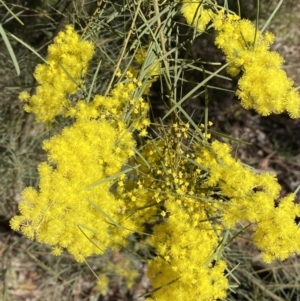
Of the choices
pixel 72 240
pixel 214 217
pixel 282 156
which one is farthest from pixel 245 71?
pixel 282 156

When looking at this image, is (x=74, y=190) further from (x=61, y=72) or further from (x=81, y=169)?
(x=61, y=72)

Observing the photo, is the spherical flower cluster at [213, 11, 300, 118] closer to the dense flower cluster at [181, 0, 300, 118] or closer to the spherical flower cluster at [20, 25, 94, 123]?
the dense flower cluster at [181, 0, 300, 118]

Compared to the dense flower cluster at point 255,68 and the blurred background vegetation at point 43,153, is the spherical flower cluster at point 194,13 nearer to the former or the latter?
the dense flower cluster at point 255,68

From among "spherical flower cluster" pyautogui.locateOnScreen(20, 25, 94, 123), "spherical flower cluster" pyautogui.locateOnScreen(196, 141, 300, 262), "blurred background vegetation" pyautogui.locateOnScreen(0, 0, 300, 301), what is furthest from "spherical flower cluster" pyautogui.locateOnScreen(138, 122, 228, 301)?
"blurred background vegetation" pyautogui.locateOnScreen(0, 0, 300, 301)

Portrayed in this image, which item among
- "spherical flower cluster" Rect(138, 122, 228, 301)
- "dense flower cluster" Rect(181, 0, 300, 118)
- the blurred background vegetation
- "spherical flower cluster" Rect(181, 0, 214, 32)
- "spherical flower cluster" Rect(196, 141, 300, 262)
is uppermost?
"dense flower cluster" Rect(181, 0, 300, 118)

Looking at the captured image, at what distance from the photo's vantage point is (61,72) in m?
0.65

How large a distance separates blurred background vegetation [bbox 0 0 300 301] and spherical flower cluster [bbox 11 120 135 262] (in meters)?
0.68

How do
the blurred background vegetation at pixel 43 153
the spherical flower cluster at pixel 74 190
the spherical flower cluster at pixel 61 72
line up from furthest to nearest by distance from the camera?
the blurred background vegetation at pixel 43 153 → the spherical flower cluster at pixel 61 72 → the spherical flower cluster at pixel 74 190

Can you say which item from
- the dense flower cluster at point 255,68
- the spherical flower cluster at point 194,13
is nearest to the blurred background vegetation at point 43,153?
the spherical flower cluster at point 194,13

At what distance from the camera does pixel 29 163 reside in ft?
4.91

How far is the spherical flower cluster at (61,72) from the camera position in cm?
65

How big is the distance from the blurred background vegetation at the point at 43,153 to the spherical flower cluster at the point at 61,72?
0.53 meters

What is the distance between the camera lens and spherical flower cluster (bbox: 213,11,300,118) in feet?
1.98

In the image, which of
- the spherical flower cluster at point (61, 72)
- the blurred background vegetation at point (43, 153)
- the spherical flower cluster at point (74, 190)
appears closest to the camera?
the spherical flower cluster at point (74, 190)
